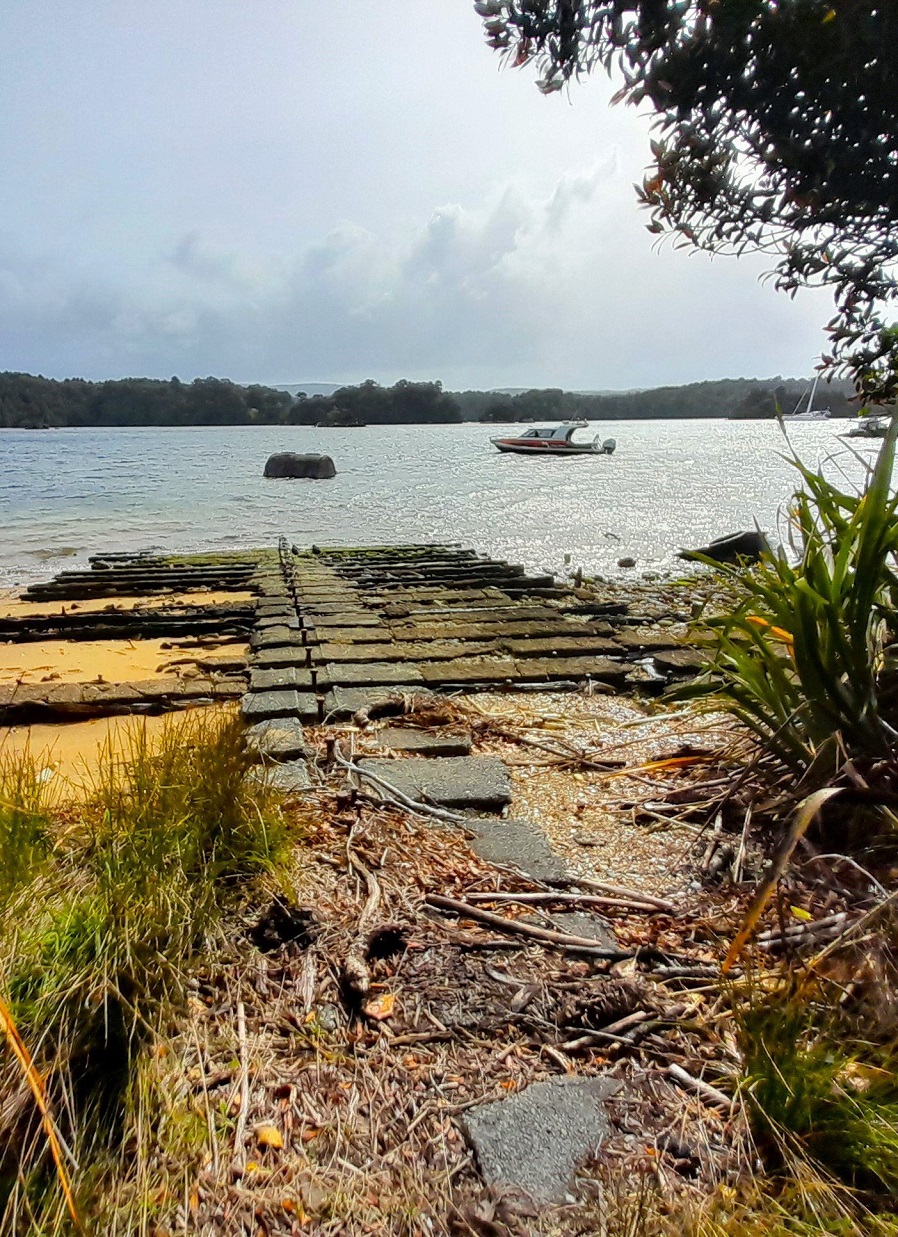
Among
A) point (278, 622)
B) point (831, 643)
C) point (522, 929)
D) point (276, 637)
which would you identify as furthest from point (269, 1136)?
point (278, 622)

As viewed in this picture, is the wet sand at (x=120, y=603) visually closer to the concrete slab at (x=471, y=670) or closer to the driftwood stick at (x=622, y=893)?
the concrete slab at (x=471, y=670)

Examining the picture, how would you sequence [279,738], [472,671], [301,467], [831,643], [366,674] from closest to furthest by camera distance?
[831,643], [279,738], [366,674], [472,671], [301,467]

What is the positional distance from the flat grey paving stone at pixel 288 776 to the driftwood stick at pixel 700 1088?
154cm

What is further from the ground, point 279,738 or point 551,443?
point 279,738

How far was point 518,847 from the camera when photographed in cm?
261

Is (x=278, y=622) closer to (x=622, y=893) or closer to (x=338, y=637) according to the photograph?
(x=338, y=637)

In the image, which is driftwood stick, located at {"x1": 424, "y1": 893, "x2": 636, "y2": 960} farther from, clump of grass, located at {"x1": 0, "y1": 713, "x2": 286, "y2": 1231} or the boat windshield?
the boat windshield

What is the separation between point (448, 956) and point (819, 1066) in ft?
2.87

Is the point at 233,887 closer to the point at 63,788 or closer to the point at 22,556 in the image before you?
the point at 63,788

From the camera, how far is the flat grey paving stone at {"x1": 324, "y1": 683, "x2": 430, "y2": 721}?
162 inches

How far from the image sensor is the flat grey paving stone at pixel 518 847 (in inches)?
97.1

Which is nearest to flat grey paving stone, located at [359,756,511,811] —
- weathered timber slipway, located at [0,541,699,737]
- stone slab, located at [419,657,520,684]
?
weathered timber slipway, located at [0,541,699,737]

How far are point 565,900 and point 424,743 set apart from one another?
147 cm

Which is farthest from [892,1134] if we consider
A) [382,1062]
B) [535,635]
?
[535,635]
